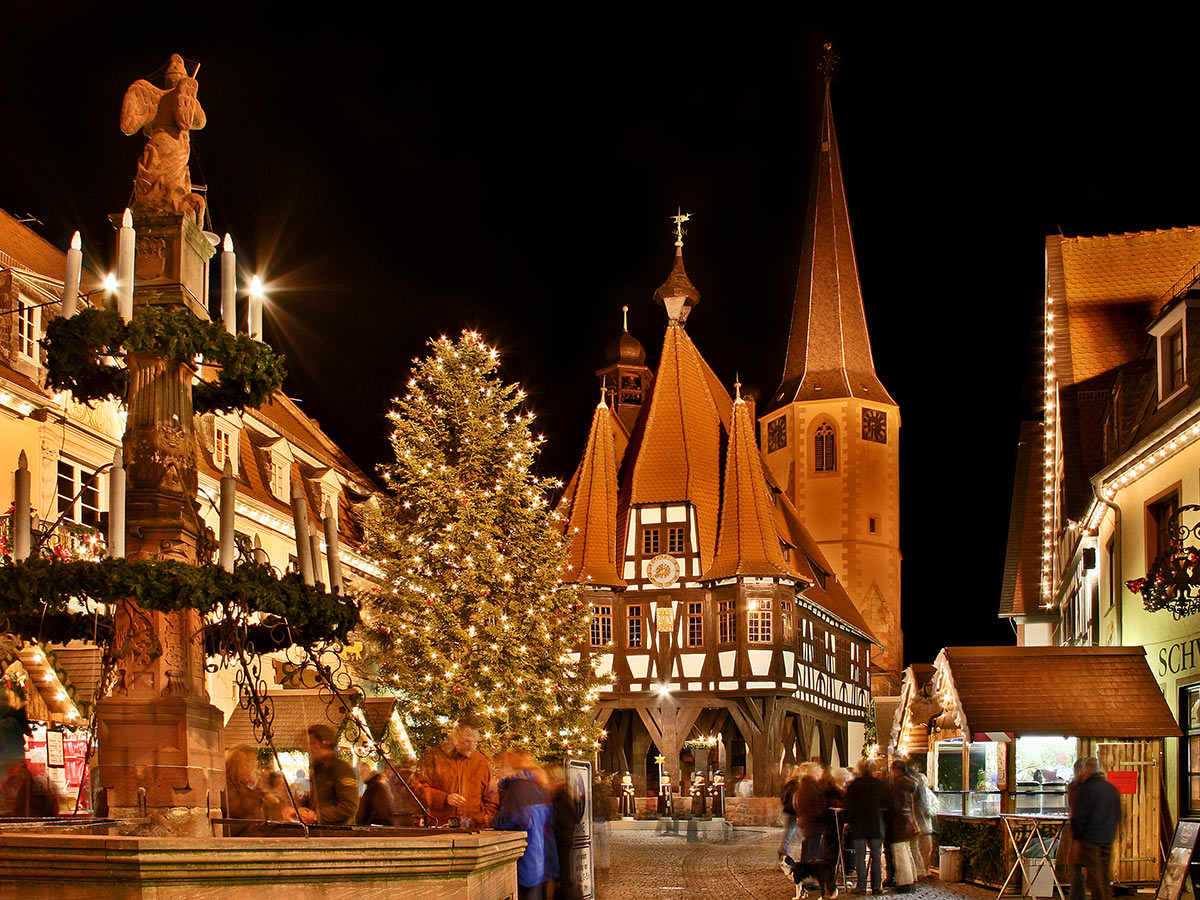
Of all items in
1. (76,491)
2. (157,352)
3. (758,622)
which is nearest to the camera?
(157,352)

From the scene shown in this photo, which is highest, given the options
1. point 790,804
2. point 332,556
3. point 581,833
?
point 332,556

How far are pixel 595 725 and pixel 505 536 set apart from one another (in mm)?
4822

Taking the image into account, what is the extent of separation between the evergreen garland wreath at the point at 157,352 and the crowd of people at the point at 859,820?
384 inches

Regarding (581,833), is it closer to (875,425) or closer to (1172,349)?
(1172,349)

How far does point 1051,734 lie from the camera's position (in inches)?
Result: 714

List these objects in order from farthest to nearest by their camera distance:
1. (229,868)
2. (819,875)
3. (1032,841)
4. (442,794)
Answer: (1032,841) < (819,875) < (442,794) < (229,868)

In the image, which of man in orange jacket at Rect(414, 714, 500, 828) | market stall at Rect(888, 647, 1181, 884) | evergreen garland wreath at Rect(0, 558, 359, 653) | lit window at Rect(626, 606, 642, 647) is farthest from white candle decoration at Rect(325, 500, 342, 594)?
lit window at Rect(626, 606, 642, 647)

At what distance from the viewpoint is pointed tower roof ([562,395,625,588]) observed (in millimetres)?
43312

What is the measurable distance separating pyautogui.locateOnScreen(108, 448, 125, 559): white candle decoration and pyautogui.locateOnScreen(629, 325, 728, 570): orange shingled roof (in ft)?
122

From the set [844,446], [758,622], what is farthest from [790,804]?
[844,446]

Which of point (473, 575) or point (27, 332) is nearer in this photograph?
point (27, 332)

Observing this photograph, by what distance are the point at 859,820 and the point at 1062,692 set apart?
4360 mm

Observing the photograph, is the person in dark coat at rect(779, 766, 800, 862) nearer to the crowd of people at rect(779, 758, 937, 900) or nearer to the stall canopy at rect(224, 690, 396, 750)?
the crowd of people at rect(779, 758, 937, 900)

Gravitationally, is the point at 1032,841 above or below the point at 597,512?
below
